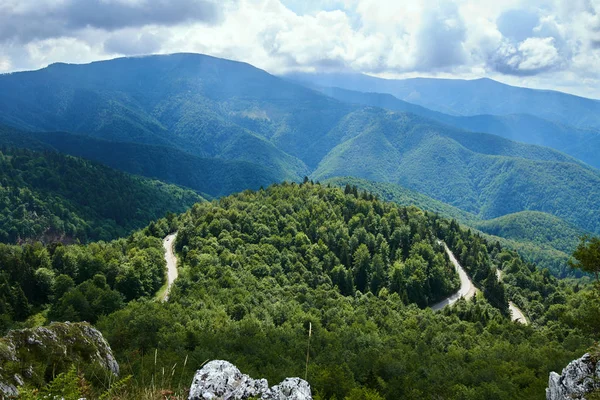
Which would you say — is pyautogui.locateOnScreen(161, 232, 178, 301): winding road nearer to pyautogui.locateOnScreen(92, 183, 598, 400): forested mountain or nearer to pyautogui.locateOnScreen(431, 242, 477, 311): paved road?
pyautogui.locateOnScreen(92, 183, 598, 400): forested mountain

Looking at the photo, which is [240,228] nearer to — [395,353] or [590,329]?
[395,353]

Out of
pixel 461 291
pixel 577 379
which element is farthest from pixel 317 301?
pixel 577 379

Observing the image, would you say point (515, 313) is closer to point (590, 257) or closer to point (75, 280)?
point (590, 257)

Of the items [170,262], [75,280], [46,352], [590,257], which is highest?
[590,257]

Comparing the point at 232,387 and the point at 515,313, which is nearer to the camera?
the point at 232,387

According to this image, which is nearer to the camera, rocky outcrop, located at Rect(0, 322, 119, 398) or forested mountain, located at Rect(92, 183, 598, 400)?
rocky outcrop, located at Rect(0, 322, 119, 398)

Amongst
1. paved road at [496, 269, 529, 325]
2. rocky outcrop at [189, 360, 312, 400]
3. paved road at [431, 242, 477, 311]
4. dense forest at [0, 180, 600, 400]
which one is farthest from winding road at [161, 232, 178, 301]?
paved road at [496, 269, 529, 325]

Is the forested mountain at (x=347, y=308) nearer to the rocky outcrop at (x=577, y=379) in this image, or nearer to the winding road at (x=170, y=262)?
the winding road at (x=170, y=262)

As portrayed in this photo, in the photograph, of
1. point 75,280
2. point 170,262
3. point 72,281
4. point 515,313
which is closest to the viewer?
point 72,281
